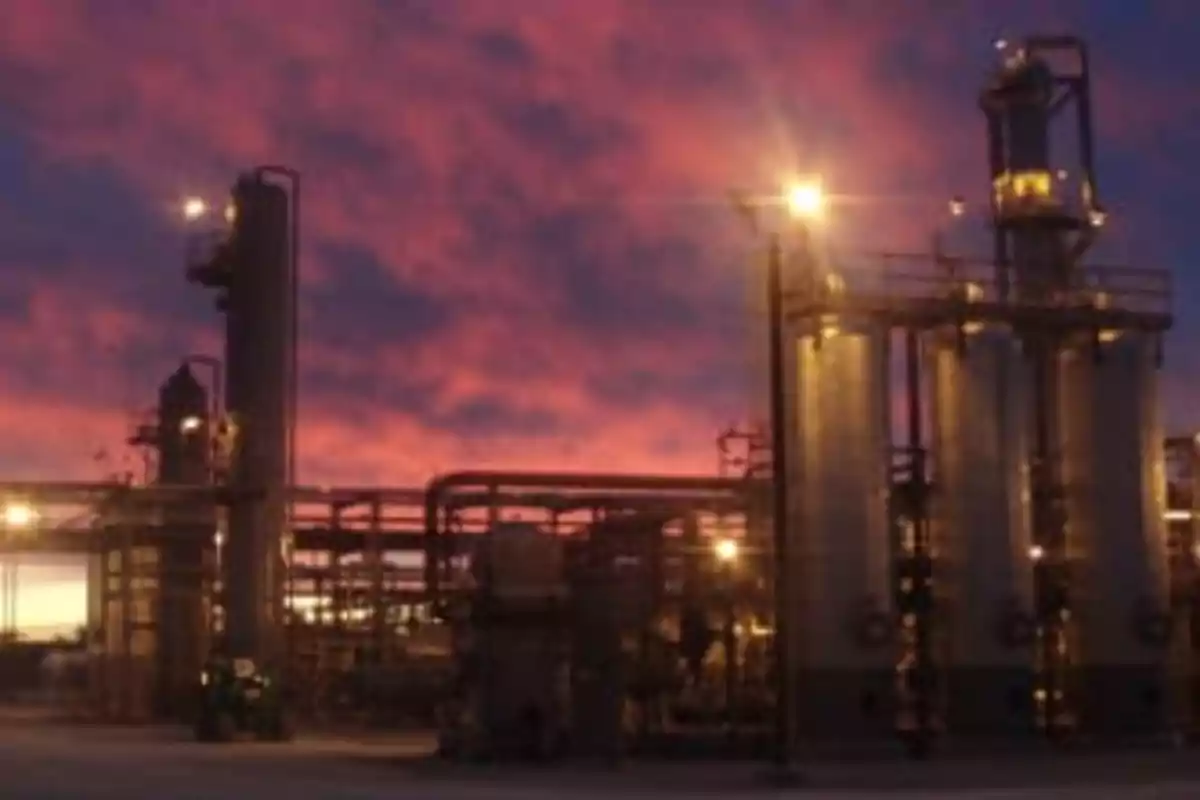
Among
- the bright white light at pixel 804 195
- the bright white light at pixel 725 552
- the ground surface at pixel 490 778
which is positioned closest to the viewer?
the ground surface at pixel 490 778

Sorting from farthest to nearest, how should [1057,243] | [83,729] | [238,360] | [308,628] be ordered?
[308,628] → [83,729] → [238,360] → [1057,243]

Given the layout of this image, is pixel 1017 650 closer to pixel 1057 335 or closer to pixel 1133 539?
pixel 1133 539

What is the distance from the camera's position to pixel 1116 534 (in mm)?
53906

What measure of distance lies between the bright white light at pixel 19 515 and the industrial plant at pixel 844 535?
0.81ft

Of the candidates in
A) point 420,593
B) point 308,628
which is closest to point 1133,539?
point 420,593

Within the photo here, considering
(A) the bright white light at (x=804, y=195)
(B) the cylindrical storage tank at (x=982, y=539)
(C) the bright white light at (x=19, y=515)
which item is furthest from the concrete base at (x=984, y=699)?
(C) the bright white light at (x=19, y=515)

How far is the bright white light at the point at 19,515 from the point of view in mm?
61594

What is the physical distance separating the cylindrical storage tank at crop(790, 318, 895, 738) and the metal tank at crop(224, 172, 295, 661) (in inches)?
691

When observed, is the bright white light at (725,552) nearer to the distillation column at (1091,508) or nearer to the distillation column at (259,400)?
the distillation column at (1091,508)

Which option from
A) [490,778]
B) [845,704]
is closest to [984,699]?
[845,704]

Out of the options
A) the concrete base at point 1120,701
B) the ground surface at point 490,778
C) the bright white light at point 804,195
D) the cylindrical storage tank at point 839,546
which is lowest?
the ground surface at point 490,778

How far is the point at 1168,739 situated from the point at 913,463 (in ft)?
30.8

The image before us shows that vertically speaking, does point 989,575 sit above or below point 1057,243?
below

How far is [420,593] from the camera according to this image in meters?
69.4
